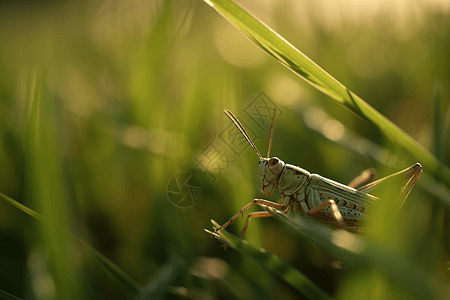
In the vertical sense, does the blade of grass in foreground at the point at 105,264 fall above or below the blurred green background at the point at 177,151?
below

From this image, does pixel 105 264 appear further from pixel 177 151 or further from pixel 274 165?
pixel 274 165

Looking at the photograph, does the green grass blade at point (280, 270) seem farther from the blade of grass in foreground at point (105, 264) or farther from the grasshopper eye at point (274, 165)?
the grasshopper eye at point (274, 165)

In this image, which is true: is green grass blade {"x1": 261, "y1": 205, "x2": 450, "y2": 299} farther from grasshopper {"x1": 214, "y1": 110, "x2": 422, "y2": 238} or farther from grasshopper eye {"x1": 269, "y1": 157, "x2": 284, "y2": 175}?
grasshopper eye {"x1": 269, "y1": 157, "x2": 284, "y2": 175}

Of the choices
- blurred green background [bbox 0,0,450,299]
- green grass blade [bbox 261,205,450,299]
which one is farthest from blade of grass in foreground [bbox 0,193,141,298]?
green grass blade [bbox 261,205,450,299]

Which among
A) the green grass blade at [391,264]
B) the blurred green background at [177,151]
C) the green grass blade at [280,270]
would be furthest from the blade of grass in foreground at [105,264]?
the green grass blade at [391,264]

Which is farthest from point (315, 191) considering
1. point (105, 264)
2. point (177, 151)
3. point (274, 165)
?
point (105, 264)

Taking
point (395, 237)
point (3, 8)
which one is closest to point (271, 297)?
point (395, 237)
